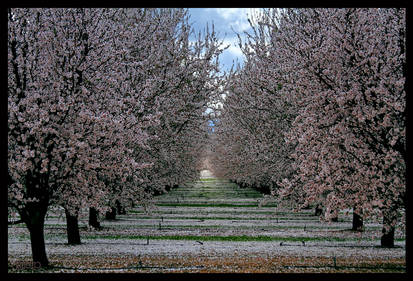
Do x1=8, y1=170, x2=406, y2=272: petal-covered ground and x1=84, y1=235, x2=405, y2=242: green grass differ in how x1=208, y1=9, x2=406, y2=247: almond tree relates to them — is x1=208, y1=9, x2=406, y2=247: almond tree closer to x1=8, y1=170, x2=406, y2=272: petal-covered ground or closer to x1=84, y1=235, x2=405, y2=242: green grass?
x1=8, y1=170, x2=406, y2=272: petal-covered ground

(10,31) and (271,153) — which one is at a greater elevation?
(10,31)

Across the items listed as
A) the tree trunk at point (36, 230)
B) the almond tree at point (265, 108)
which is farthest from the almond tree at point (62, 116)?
the almond tree at point (265, 108)

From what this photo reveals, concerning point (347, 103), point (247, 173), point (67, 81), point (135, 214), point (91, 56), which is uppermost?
point (91, 56)

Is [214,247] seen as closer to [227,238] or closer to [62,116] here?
[227,238]

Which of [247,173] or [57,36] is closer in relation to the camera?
[57,36]

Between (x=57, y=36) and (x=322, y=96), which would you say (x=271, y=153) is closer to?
(x=322, y=96)

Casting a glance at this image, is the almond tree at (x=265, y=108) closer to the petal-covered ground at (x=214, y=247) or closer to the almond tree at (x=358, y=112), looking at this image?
the petal-covered ground at (x=214, y=247)

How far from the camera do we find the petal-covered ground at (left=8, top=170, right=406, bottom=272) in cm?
1515

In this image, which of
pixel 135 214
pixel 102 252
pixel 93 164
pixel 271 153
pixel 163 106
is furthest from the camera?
pixel 135 214

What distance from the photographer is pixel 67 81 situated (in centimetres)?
1453

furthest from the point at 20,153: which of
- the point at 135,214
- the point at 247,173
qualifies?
the point at 247,173
